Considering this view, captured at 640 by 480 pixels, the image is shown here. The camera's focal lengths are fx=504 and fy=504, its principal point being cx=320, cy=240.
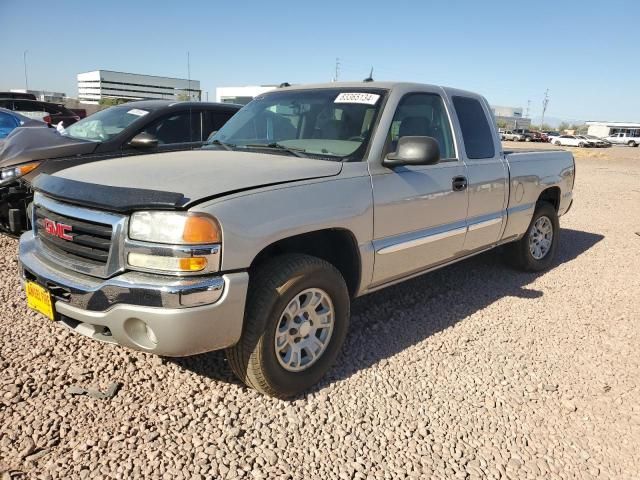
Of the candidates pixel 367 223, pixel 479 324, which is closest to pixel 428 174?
pixel 367 223

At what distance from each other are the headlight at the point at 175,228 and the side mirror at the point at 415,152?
1410 millimetres

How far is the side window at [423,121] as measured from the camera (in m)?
3.68

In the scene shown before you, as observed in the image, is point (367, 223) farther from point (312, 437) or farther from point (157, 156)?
point (157, 156)

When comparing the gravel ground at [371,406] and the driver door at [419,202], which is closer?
the gravel ground at [371,406]

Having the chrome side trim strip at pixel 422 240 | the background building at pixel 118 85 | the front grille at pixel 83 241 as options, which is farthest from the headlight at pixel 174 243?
the background building at pixel 118 85

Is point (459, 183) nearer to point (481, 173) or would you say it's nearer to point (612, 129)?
point (481, 173)

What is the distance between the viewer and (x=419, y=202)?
12.0ft

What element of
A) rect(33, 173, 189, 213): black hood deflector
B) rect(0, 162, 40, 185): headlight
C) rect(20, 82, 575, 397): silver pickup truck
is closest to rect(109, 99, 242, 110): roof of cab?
rect(0, 162, 40, 185): headlight

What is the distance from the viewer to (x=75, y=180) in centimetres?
292

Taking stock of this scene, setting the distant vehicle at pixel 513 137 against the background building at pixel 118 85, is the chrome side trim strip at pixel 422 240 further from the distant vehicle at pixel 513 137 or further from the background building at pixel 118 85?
the background building at pixel 118 85

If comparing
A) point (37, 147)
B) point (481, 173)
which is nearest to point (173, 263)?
point (481, 173)

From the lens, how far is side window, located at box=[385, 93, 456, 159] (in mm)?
3680

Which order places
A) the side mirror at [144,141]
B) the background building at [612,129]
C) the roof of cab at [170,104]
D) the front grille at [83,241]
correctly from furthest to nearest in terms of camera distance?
the background building at [612,129] < the roof of cab at [170,104] < the side mirror at [144,141] < the front grille at [83,241]

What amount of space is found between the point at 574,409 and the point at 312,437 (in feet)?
5.30
